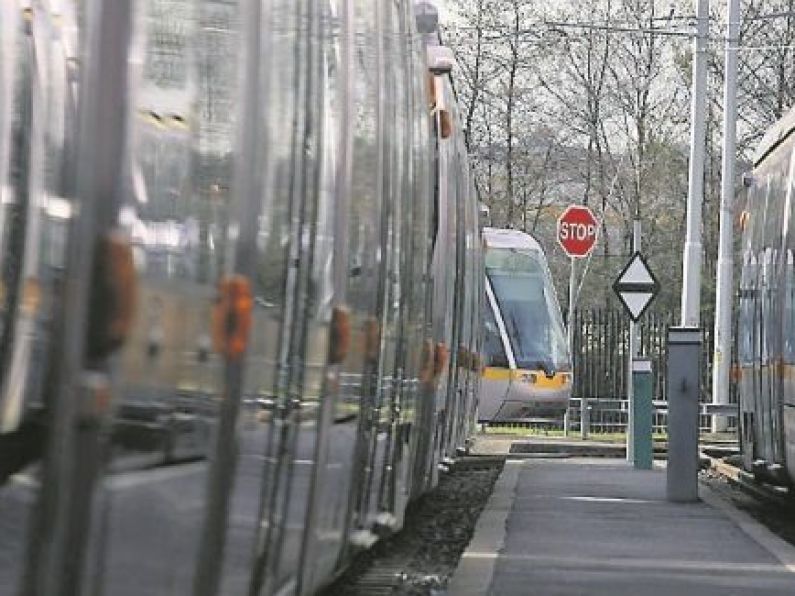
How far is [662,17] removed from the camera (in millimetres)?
50688

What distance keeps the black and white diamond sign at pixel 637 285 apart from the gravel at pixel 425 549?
399cm

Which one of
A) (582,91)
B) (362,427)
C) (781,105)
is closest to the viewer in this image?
(362,427)

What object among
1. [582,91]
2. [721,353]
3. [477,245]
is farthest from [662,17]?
[477,245]

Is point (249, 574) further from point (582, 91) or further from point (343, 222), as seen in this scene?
point (582, 91)

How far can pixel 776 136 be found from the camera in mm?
17703

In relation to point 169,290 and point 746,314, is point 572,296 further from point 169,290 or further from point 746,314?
→ point 169,290

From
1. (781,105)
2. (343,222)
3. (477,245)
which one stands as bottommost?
(343,222)

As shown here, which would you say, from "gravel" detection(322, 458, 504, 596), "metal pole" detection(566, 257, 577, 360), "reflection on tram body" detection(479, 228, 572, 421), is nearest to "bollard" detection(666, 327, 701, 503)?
"gravel" detection(322, 458, 504, 596)

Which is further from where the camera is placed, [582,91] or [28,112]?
[582,91]

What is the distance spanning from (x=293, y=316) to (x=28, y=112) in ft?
7.05

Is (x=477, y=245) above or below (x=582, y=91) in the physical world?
below

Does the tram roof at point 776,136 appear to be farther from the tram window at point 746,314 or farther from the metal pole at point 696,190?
the metal pole at point 696,190

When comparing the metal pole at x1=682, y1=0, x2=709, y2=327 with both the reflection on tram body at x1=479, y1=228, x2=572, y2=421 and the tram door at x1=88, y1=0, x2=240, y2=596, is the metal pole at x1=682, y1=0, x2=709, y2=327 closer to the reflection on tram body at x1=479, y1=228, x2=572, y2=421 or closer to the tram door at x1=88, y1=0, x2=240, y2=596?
the reflection on tram body at x1=479, y1=228, x2=572, y2=421

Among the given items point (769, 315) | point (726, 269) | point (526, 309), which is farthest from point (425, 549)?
point (726, 269)
